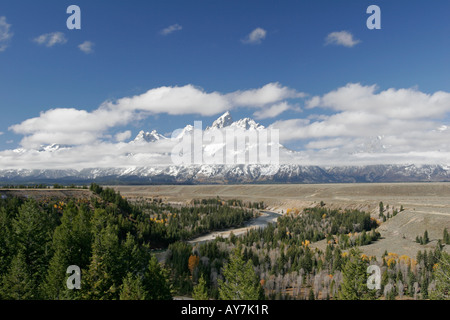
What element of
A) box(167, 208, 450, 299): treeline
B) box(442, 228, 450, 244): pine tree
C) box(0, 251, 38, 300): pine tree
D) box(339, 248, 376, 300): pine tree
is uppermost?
box(0, 251, 38, 300): pine tree

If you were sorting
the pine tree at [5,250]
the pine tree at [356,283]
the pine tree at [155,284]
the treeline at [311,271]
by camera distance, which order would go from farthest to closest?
the treeline at [311,271] → the pine tree at [5,250] → the pine tree at [356,283] → the pine tree at [155,284]

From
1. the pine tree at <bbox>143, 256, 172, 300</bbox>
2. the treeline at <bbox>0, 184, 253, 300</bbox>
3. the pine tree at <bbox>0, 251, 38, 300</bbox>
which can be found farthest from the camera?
the pine tree at <bbox>143, 256, 172, 300</bbox>

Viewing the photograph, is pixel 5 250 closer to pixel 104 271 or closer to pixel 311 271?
pixel 104 271

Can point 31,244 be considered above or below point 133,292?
above

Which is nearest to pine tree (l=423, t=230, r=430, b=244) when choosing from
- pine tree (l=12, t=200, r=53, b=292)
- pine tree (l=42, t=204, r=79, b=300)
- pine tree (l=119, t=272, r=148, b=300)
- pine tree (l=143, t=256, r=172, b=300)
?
pine tree (l=143, t=256, r=172, b=300)

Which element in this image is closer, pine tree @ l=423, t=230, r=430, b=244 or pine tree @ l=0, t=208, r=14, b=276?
pine tree @ l=0, t=208, r=14, b=276

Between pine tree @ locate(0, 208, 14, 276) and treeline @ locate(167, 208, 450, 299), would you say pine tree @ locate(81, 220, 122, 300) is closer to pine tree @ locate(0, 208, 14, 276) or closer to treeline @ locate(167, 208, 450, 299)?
treeline @ locate(167, 208, 450, 299)

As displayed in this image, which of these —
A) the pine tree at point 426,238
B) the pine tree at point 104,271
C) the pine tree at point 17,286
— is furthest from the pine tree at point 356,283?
the pine tree at point 426,238

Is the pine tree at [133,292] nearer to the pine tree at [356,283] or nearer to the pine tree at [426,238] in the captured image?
the pine tree at [356,283]

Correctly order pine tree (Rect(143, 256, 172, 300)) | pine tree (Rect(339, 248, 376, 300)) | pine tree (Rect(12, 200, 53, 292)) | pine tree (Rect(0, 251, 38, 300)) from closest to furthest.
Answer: pine tree (Rect(0, 251, 38, 300)) < pine tree (Rect(143, 256, 172, 300)) < pine tree (Rect(339, 248, 376, 300)) < pine tree (Rect(12, 200, 53, 292))

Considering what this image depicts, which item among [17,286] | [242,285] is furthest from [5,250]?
[242,285]
